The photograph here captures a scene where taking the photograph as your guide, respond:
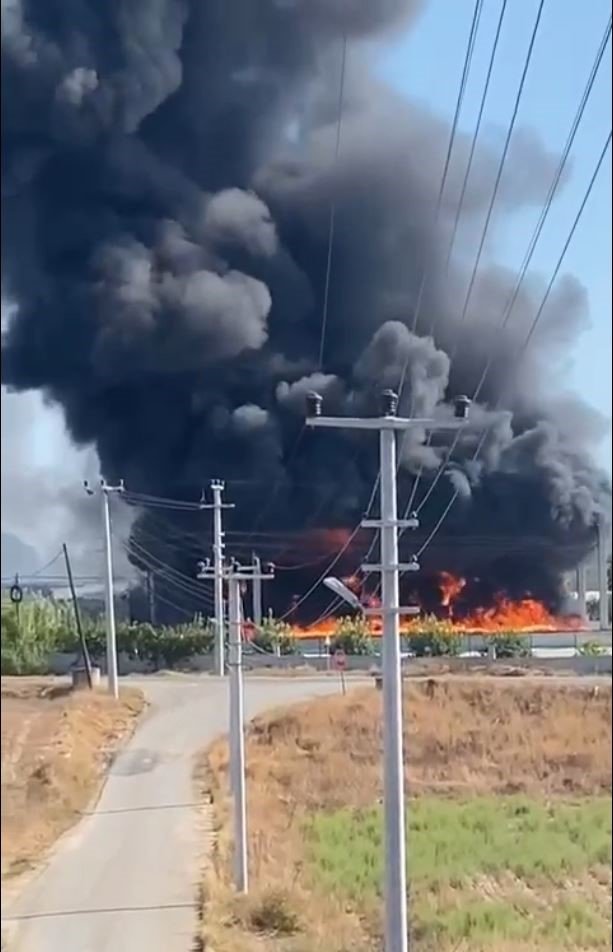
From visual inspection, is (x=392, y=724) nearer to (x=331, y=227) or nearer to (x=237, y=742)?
(x=237, y=742)

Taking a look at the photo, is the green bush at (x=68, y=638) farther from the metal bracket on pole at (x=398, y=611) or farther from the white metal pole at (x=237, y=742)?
the metal bracket on pole at (x=398, y=611)

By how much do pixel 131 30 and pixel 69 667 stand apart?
2.90 ft

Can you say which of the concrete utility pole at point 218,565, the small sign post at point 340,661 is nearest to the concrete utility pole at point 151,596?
the concrete utility pole at point 218,565

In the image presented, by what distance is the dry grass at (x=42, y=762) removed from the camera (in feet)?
3.81

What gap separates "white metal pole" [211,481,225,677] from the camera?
1957mm

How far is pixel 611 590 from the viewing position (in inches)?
136

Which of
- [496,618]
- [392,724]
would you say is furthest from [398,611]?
A: [496,618]

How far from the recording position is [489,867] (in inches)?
157

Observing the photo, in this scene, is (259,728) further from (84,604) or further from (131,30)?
(131,30)

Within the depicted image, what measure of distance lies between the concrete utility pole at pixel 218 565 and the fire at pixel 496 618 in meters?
0.25

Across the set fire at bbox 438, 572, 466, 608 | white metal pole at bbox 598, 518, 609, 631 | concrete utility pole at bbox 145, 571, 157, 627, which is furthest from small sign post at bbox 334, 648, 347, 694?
white metal pole at bbox 598, 518, 609, 631

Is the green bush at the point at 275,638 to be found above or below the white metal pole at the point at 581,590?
below

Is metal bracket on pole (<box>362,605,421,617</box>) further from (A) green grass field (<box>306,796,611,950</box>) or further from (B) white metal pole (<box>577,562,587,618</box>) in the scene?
(B) white metal pole (<box>577,562,587,618</box>)

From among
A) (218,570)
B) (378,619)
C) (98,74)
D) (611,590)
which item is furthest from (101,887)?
(611,590)
